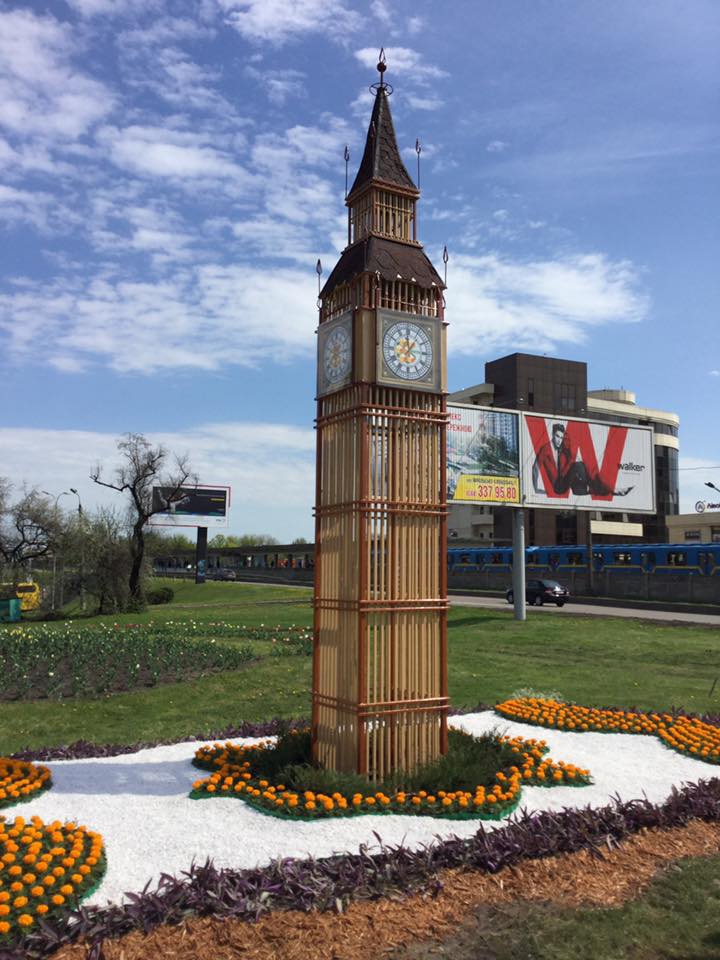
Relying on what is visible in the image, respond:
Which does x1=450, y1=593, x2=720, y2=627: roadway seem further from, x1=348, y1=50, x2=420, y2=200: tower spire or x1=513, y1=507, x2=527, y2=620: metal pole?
x1=348, y1=50, x2=420, y2=200: tower spire

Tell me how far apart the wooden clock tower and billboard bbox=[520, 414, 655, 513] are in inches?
799

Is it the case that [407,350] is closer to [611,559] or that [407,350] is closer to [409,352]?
[409,352]

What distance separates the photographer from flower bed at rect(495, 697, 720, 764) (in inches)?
382

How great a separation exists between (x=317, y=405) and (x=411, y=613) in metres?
2.51

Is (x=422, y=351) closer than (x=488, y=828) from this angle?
No

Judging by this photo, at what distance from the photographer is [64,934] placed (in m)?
4.84

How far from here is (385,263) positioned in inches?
335

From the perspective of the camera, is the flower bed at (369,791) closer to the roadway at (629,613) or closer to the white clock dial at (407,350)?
the white clock dial at (407,350)

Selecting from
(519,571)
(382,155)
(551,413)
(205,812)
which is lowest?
(205,812)

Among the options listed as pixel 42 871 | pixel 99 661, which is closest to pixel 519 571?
pixel 99 661

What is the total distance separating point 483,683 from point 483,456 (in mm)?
13749

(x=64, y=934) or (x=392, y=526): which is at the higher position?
(x=392, y=526)

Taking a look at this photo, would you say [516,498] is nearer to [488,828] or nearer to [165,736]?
[165,736]

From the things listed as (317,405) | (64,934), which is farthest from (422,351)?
(64,934)
